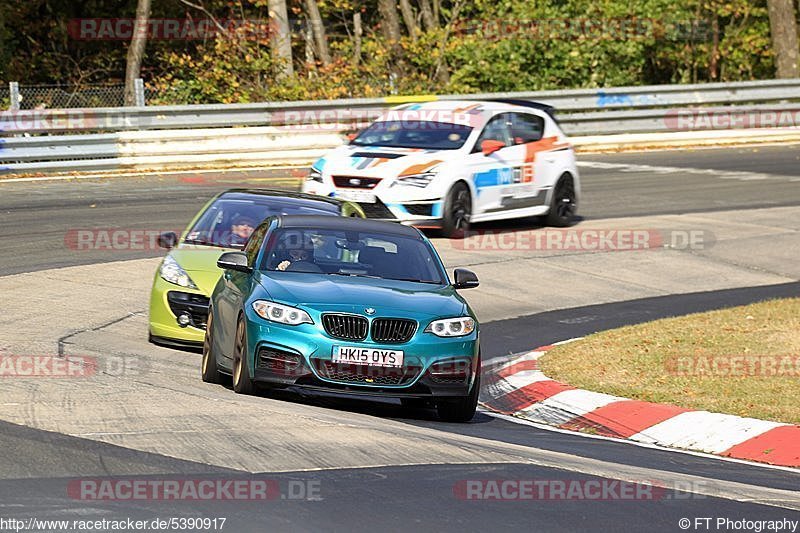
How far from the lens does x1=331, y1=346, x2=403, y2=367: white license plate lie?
9.48 metres

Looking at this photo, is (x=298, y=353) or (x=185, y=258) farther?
(x=185, y=258)

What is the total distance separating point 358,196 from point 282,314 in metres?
8.65

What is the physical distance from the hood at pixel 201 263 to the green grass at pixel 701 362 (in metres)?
2.92

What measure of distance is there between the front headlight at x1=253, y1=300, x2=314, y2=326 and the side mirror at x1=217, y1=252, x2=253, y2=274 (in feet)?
2.58

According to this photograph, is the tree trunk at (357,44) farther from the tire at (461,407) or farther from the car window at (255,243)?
the tire at (461,407)

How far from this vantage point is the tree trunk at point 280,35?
3113 centimetres

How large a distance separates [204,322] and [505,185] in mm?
8322

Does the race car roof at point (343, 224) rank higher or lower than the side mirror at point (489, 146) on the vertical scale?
lower

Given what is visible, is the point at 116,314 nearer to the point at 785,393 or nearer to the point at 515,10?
the point at 785,393

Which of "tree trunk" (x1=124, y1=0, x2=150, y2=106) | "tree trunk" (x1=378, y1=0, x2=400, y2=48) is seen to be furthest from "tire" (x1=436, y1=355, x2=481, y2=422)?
Answer: "tree trunk" (x1=378, y1=0, x2=400, y2=48)

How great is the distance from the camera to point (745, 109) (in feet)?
106

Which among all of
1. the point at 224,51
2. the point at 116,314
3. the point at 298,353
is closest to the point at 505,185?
the point at 116,314

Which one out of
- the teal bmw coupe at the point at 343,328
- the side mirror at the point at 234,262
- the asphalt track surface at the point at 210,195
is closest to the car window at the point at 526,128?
the asphalt track surface at the point at 210,195

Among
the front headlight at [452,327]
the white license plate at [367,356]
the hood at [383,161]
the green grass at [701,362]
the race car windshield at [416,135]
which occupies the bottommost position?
the green grass at [701,362]
